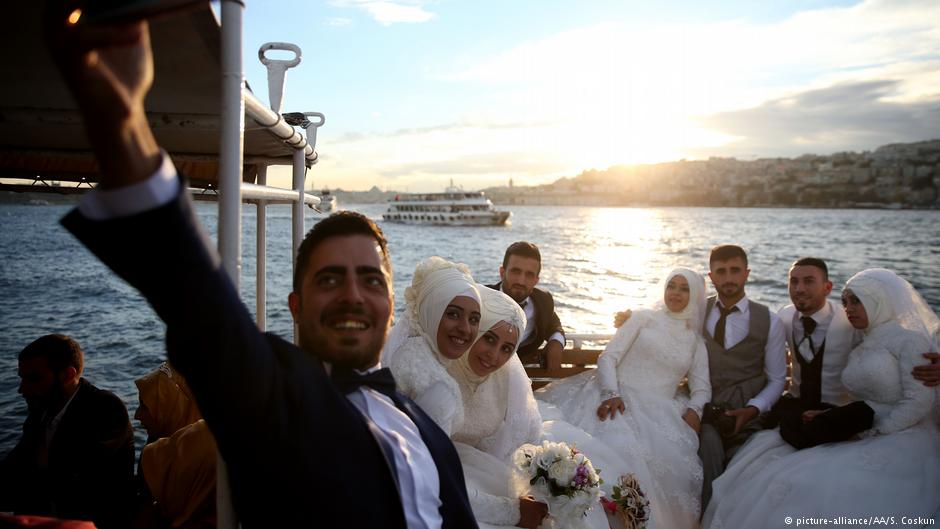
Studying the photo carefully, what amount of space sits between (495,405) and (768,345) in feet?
7.74

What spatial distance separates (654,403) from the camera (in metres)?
4.23

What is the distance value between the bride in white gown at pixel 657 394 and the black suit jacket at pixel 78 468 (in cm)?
279

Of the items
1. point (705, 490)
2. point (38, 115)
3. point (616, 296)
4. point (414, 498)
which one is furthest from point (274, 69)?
point (616, 296)

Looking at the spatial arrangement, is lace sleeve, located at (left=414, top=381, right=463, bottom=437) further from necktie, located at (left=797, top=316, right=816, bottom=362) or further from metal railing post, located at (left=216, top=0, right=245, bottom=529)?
necktie, located at (left=797, top=316, right=816, bottom=362)

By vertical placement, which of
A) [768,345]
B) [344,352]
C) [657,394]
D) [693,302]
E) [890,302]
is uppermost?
[344,352]

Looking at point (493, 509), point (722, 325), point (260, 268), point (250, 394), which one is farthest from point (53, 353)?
point (722, 325)

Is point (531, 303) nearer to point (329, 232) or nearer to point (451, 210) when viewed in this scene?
point (329, 232)

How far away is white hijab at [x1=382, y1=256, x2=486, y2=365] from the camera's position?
2711mm

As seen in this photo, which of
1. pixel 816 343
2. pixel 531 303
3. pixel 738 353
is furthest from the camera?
pixel 531 303

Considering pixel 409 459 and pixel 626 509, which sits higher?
pixel 409 459

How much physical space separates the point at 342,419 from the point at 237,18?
2.92 ft

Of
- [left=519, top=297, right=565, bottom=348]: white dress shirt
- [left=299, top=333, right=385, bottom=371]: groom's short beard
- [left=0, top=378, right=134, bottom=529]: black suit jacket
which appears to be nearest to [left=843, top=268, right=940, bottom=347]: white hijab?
[left=519, top=297, right=565, bottom=348]: white dress shirt

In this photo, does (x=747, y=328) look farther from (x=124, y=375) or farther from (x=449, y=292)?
(x=124, y=375)

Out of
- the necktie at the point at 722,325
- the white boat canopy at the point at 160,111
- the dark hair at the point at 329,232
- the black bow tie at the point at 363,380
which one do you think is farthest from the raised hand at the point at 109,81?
the necktie at the point at 722,325
